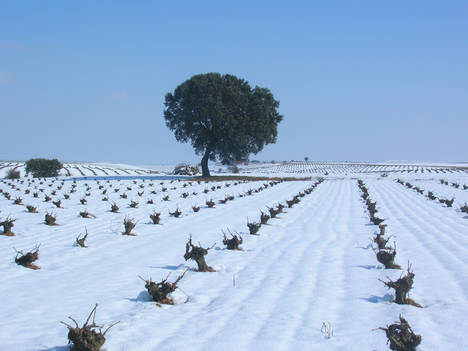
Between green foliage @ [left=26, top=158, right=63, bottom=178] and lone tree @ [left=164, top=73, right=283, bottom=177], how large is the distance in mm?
17695

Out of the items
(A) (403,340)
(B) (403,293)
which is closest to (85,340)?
(A) (403,340)

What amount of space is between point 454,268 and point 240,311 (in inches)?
135

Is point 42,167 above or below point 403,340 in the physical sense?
above

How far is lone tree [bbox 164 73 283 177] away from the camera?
38531mm

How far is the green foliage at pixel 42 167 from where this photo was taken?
4960 cm

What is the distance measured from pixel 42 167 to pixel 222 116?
82.6 ft

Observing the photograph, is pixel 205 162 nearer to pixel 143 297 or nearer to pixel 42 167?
pixel 42 167

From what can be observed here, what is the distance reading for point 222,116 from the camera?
37.9 metres

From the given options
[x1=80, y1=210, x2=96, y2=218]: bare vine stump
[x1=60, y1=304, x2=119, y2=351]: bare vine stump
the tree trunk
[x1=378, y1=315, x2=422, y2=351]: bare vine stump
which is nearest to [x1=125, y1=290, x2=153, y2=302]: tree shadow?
[x1=60, y1=304, x2=119, y2=351]: bare vine stump

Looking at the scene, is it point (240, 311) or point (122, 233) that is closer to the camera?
point (240, 311)

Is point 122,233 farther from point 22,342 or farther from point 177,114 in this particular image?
point 177,114

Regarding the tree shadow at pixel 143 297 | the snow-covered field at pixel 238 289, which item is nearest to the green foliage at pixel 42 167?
the snow-covered field at pixel 238 289

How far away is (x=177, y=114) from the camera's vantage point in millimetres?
40625

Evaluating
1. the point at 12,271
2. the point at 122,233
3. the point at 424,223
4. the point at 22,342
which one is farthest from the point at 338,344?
the point at 424,223
